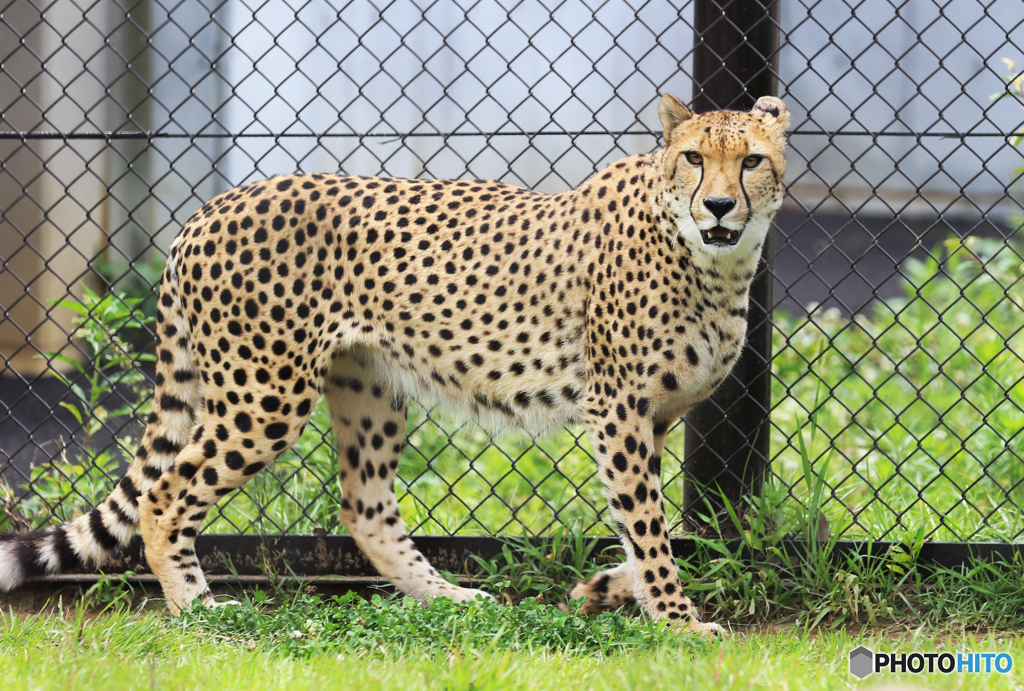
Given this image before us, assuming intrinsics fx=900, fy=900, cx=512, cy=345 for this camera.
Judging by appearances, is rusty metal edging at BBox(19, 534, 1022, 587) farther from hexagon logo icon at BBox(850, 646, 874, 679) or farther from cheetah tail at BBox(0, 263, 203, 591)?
hexagon logo icon at BBox(850, 646, 874, 679)

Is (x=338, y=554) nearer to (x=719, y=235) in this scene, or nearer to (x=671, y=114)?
(x=719, y=235)

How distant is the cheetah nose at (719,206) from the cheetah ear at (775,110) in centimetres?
39

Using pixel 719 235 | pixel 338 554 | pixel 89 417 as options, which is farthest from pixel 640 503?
pixel 89 417

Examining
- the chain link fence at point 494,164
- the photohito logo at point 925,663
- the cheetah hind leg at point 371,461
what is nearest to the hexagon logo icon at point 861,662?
the photohito logo at point 925,663

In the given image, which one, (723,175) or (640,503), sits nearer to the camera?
(723,175)

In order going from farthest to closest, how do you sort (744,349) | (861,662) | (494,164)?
(494,164), (744,349), (861,662)

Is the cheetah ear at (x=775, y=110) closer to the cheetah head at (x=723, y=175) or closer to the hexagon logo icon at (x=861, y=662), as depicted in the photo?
the cheetah head at (x=723, y=175)

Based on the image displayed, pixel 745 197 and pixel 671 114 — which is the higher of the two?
pixel 671 114

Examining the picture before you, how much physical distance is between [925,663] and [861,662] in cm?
19

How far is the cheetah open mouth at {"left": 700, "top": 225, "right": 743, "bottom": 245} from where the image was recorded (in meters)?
2.85

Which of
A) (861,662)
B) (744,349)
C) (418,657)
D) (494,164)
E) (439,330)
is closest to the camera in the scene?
(418,657)

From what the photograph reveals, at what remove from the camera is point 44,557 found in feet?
10.5

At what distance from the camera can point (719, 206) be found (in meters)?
2.79

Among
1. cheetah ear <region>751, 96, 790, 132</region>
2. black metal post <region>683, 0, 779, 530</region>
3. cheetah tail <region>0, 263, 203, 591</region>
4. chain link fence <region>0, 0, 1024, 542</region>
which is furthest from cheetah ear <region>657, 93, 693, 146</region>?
cheetah tail <region>0, 263, 203, 591</region>
